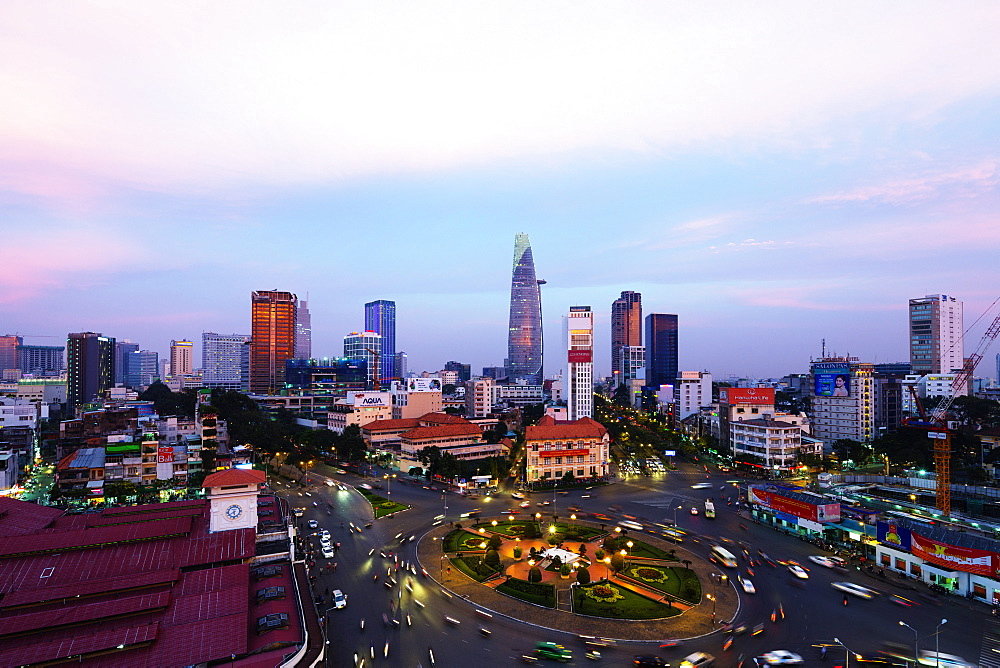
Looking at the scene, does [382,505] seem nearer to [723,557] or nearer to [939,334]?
[723,557]

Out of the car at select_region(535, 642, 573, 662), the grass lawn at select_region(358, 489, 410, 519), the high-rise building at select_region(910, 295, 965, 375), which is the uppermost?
the high-rise building at select_region(910, 295, 965, 375)

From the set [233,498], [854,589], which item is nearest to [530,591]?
[233,498]

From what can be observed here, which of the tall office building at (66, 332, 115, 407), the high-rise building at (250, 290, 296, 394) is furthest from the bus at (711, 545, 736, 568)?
the tall office building at (66, 332, 115, 407)

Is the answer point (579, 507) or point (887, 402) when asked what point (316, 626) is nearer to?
point (579, 507)

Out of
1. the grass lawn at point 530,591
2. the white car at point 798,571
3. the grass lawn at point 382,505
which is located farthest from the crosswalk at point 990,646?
the grass lawn at point 382,505

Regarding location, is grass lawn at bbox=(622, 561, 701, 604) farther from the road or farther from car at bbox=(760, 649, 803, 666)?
car at bbox=(760, 649, 803, 666)

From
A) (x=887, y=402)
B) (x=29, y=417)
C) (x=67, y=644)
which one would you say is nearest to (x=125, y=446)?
(x=29, y=417)

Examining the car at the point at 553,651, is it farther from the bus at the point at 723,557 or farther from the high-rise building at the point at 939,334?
the high-rise building at the point at 939,334
